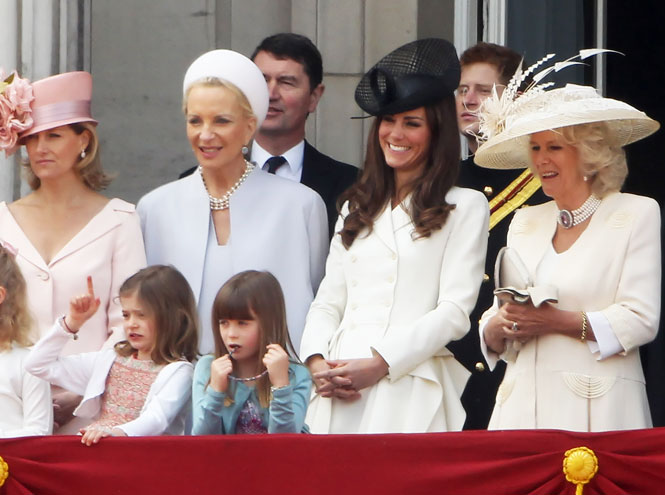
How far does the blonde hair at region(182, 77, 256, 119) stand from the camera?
6.55 meters

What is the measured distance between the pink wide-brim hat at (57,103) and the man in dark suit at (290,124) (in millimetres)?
856

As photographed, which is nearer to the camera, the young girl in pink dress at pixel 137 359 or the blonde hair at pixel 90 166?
the young girl in pink dress at pixel 137 359

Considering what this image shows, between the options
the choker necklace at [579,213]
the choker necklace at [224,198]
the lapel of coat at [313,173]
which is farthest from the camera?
→ the lapel of coat at [313,173]

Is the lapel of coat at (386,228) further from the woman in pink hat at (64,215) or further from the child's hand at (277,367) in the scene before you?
the woman in pink hat at (64,215)

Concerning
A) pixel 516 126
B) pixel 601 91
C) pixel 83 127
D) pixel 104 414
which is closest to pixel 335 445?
pixel 104 414

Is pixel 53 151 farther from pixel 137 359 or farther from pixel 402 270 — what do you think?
pixel 402 270

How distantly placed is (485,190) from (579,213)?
2.64ft

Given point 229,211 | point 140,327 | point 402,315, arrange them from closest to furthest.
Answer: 1. point 140,327
2. point 402,315
3. point 229,211

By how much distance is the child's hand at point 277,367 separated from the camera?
5.70 m

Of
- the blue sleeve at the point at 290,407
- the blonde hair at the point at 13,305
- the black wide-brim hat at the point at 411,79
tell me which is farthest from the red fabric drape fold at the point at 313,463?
the black wide-brim hat at the point at 411,79

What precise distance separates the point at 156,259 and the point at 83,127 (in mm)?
508

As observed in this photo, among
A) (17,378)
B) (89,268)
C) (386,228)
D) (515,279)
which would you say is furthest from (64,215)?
(515,279)

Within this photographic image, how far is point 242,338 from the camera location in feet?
19.1

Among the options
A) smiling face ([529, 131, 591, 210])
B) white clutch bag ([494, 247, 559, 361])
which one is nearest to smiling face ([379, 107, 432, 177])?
smiling face ([529, 131, 591, 210])
